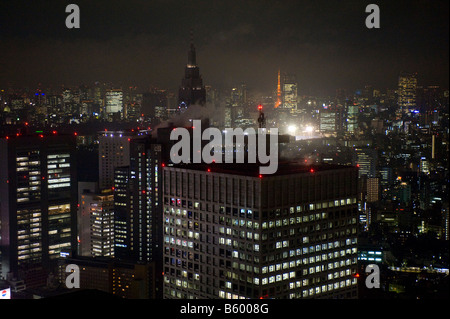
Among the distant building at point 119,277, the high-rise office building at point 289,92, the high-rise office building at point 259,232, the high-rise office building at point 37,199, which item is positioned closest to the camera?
the high-rise office building at point 259,232

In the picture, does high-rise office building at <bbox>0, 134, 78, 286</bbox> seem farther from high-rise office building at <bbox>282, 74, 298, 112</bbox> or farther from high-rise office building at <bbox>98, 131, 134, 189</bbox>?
high-rise office building at <bbox>282, 74, 298, 112</bbox>

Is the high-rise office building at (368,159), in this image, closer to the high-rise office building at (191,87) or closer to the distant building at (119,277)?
the high-rise office building at (191,87)

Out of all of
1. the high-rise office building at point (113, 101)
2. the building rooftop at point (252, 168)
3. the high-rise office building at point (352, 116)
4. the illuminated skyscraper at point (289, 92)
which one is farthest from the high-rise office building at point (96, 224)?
the building rooftop at point (252, 168)

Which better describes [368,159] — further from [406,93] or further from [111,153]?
[111,153]

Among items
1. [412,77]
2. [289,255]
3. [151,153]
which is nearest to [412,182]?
[412,77]

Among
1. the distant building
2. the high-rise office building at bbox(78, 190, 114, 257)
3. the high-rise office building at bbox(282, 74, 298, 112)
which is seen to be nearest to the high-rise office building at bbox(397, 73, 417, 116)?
the high-rise office building at bbox(282, 74, 298, 112)

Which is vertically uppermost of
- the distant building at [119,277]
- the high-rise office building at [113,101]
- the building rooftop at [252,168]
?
the high-rise office building at [113,101]

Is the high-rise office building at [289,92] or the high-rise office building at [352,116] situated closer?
the high-rise office building at [289,92]

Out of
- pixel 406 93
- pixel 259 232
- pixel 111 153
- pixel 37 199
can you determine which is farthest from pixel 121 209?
pixel 259 232
